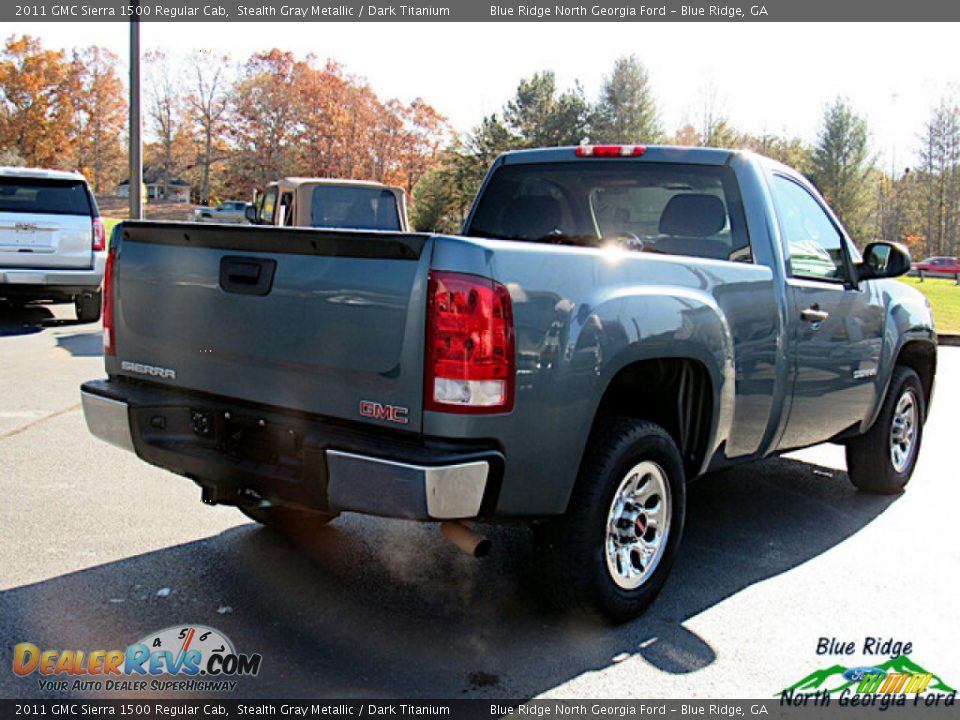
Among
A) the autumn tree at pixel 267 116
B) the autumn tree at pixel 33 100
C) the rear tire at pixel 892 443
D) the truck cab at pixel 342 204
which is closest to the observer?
the rear tire at pixel 892 443

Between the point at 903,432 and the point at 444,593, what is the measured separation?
11.5 feet

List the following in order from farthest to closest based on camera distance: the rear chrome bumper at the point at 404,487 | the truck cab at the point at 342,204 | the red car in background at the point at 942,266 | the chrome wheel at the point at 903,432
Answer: the red car in background at the point at 942,266 → the truck cab at the point at 342,204 → the chrome wheel at the point at 903,432 → the rear chrome bumper at the point at 404,487

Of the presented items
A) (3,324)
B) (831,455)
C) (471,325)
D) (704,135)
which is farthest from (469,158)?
(471,325)

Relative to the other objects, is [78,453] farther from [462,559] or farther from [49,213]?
[49,213]

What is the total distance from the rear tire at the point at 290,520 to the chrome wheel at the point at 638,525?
1462mm

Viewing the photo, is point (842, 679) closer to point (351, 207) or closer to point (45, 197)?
point (351, 207)

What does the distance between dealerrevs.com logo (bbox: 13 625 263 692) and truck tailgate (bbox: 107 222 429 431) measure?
910mm

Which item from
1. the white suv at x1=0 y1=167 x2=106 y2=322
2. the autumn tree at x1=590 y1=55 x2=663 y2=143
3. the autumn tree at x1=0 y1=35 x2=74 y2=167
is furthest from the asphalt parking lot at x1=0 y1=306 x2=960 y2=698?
the autumn tree at x1=0 y1=35 x2=74 y2=167

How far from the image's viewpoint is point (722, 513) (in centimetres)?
530

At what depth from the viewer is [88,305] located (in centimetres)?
1249

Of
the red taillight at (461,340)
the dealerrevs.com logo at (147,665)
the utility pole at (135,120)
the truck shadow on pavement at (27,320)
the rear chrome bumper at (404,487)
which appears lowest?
the dealerrevs.com logo at (147,665)

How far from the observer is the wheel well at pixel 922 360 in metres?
5.88

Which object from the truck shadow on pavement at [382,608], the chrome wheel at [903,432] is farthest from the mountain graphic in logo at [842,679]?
the chrome wheel at [903,432]

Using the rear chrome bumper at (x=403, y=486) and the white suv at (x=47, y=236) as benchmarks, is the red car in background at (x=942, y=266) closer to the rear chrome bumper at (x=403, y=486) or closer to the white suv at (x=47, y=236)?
the white suv at (x=47, y=236)
